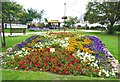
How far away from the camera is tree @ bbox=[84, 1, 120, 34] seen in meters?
23.4

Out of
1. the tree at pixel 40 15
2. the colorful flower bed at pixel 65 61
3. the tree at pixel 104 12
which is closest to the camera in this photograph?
the colorful flower bed at pixel 65 61

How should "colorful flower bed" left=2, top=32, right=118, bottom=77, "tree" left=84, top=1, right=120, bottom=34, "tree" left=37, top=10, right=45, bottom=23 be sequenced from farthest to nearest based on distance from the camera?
1. "tree" left=37, top=10, right=45, bottom=23
2. "tree" left=84, top=1, right=120, bottom=34
3. "colorful flower bed" left=2, top=32, right=118, bottom=77

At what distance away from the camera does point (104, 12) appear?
79.4 feet

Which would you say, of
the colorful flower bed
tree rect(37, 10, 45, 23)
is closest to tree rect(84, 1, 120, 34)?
the colorful flower bed

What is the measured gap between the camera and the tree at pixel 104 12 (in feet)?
76.7

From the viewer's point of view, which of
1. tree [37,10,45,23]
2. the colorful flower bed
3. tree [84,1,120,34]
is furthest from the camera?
tree [37,10,45,23]

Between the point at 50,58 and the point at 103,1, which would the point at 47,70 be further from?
the point at 103,1

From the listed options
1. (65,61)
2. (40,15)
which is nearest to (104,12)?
(65,61)

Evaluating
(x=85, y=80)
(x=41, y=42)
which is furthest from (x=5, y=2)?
(x=85, y=80)

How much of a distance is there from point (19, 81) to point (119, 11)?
21428 mm

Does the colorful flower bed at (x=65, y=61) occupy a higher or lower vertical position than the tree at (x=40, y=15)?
lower

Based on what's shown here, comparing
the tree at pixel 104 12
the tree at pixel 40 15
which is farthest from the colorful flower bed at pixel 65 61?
the tree at pixel 40 15

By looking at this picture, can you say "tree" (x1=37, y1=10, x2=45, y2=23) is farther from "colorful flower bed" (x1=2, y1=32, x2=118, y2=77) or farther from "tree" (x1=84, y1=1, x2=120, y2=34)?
"colorful flower bed" (x1=2, y1=32, x2=118, y2=77)

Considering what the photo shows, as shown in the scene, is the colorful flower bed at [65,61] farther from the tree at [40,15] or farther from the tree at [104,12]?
the tree at [40,15]
